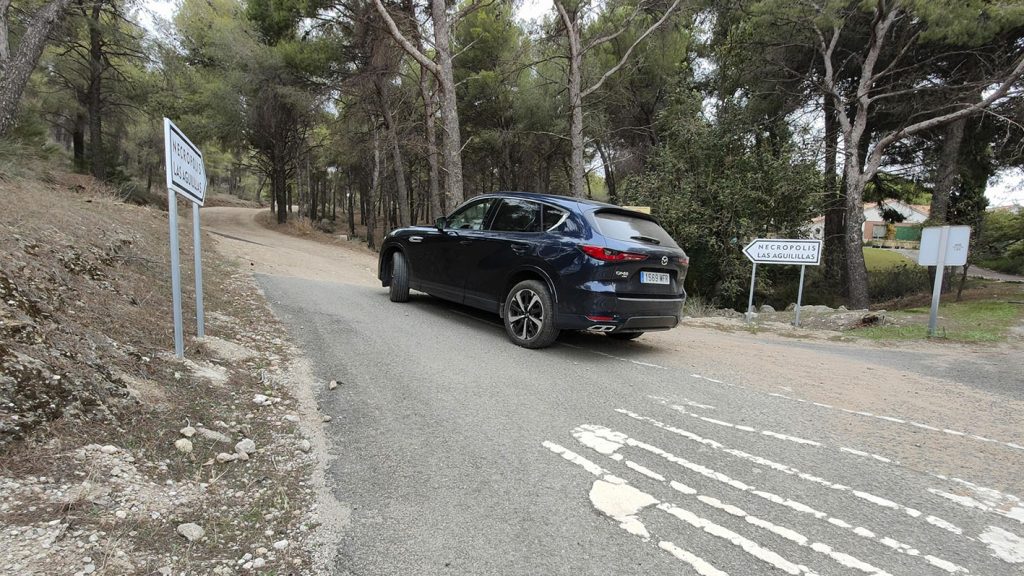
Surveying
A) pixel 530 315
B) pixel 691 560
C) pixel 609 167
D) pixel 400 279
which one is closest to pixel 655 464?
pixel 691 560

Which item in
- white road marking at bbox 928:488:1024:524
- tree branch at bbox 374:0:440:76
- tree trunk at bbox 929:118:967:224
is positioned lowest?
white road marking at bbox 928:488:1024:524

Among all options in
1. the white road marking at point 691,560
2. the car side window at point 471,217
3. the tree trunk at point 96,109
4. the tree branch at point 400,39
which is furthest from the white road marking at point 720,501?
the tree trunk at point 96,109

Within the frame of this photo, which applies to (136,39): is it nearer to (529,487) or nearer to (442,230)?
(442,230)

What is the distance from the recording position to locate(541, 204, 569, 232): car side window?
5.61 metres

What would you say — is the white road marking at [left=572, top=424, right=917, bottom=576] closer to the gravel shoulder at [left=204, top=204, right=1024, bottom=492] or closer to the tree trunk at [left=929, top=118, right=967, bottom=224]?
the gravel shoulder at [left=204, top=204, right=1024, bottom=492]

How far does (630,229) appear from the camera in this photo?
220 inches

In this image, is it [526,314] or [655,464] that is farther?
[526,314]

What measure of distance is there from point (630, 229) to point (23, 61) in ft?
45.2

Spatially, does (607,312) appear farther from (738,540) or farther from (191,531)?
(191,531)

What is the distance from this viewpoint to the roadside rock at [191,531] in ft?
6.72

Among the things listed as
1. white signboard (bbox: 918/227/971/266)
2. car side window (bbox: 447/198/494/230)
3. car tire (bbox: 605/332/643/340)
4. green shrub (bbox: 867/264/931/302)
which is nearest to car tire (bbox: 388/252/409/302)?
car side window (bbox: 447/198/494/230)

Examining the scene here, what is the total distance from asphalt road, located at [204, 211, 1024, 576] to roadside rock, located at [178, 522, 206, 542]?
1.86ft

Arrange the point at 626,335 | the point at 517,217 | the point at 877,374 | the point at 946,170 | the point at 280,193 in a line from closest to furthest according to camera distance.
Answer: the point at 877,374
the point at 517,217
the point at 626,335
the point at 946,170
the point at 280,193

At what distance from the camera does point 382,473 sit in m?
2.77
